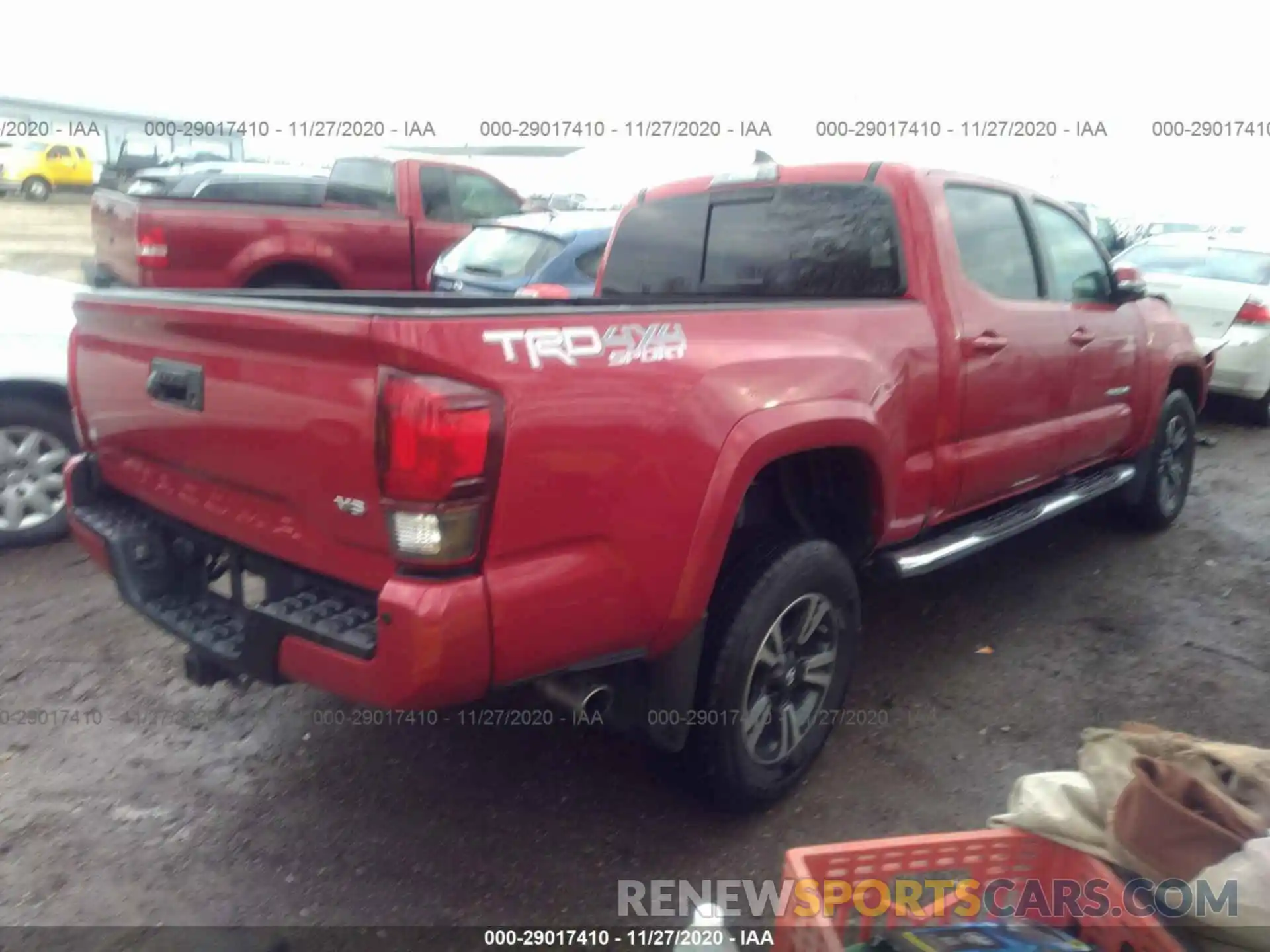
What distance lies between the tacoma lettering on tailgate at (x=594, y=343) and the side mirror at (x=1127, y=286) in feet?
10.4

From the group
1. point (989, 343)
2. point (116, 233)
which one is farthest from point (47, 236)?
point (989, 343)

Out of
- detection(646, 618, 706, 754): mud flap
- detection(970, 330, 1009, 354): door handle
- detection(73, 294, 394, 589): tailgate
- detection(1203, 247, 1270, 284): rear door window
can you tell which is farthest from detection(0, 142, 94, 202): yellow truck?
detection(646, 618, 706, 754): mud flap

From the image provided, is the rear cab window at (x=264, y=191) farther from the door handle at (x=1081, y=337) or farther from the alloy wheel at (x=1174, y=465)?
the alloy wheel at (x=1174, y=465)

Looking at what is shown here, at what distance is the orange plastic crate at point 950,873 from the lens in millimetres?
1919

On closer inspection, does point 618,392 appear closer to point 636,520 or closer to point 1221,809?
point 636,520

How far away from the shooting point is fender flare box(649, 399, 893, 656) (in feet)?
8.24

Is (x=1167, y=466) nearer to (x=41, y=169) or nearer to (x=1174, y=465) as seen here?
(x=1174, y=465)

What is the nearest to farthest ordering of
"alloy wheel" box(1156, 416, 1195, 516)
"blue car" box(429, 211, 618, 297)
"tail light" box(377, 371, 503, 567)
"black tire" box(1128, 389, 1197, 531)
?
"tail light" box(377, 371, 503, 567), "black tire" box(1128, 389, 1197, 531), "alloy wheel" box(1156, 416, 1195, 516), "blue car" box(429, 211, 618, 297)

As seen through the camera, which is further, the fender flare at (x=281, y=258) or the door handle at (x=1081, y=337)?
the fender flare at (x=281, y=258)

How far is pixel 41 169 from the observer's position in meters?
27.5

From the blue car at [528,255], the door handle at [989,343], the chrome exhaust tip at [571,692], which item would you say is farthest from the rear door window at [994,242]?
the blue car at [528,255]

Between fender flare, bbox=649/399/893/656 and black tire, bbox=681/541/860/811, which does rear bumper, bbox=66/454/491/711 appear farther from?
black tire, bbox=681/541/860/811

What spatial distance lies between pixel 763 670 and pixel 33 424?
3.57 m

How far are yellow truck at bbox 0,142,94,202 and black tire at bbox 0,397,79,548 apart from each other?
90.7 ft
